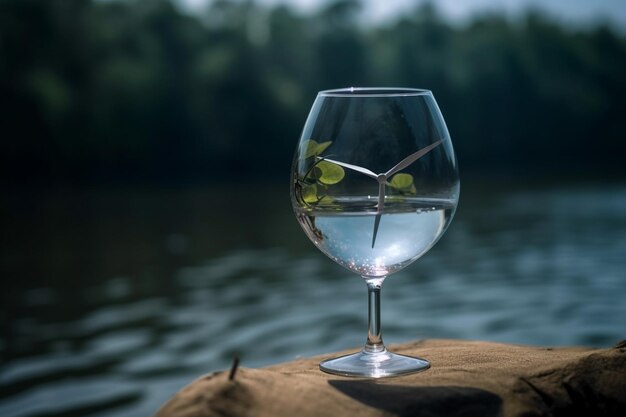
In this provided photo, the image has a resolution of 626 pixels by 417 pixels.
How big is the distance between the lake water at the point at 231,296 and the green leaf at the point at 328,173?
3.15 ft

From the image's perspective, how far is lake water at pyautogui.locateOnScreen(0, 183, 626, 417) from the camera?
25.0ft

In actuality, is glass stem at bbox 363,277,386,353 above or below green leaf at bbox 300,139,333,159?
below

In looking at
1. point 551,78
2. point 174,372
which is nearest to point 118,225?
point 174,372

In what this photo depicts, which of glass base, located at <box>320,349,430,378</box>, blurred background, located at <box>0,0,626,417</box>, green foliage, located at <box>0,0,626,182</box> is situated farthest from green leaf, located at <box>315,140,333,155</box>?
green foliage, located at <box>0,0,626,182</box>

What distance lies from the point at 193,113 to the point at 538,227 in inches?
870

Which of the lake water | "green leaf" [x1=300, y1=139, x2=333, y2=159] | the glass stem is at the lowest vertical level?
the lake water

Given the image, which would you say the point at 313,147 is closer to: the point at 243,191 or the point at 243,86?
the point at 243,191

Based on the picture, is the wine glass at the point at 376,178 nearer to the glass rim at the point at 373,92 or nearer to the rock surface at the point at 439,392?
the glass rim at the point at 373,92

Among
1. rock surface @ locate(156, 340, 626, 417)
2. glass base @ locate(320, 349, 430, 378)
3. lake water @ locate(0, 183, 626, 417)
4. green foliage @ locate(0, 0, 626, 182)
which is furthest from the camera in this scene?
green foliage @ locate(0, 0, 626, 182)

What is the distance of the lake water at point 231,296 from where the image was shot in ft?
25.0

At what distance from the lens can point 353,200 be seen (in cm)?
157

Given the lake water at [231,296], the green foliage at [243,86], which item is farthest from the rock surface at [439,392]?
the green foliage at [243,86]

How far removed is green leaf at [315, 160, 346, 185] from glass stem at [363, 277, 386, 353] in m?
0.20

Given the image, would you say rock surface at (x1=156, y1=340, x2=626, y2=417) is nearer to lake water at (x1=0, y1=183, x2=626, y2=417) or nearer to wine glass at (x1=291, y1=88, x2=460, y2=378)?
wine glass at (x1=291, y1=88, x2=460, y2=378)
